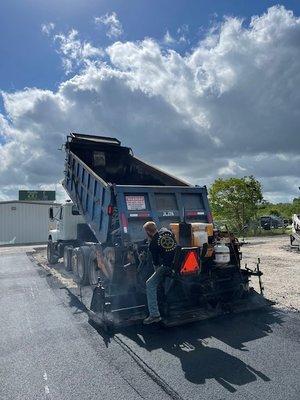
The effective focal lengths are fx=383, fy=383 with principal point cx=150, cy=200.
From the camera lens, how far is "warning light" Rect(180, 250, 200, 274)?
6.49 meters

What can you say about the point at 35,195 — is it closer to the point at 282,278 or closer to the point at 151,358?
the point at 282,278

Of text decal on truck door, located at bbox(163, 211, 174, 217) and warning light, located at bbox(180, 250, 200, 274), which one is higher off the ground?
text decal on truck door, located at bbox(163, 211, 174, 217)

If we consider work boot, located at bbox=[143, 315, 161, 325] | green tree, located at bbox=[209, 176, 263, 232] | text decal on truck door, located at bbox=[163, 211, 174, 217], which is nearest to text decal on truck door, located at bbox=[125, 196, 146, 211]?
text decal on truck door, located at bbox=[163, 211, 174, 217]

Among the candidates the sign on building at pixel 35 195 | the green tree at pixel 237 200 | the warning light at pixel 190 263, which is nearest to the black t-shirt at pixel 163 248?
the warning light at pixel 190 263

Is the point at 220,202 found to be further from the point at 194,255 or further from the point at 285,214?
the point at 194,255

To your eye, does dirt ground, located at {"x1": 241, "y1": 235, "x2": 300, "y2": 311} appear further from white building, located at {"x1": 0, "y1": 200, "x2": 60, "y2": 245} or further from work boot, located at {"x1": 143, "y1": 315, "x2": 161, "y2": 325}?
white building, located at {"x1": 0, "y1": 200, "x2": 60, "y2": 245}

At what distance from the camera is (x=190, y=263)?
6.54 meters

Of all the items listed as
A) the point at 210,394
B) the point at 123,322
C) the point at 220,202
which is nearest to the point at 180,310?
the point at 123,322

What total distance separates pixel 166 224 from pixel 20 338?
150 inches

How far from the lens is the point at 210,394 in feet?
14.1

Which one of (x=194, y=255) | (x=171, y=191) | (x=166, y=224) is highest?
(x=171, y=191)

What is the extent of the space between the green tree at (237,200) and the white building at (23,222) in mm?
15907

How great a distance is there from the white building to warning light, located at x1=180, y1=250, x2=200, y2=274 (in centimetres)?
3230

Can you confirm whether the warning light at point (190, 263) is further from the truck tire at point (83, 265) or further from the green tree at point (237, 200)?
the green tree at point (237, 200)
